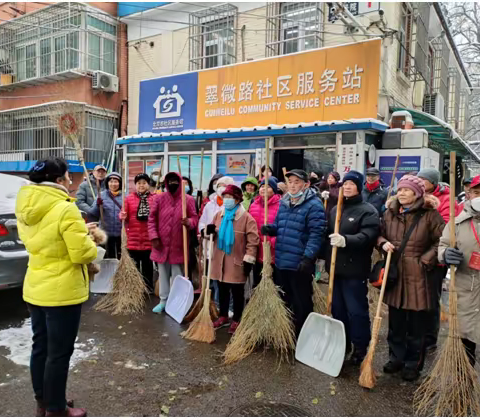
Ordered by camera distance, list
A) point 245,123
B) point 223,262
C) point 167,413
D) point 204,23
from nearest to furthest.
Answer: point 167,413
point 223,262
point 245,123
point 204,23

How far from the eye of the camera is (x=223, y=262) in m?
4.55

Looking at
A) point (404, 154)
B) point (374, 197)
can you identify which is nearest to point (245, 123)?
point (404, 154)

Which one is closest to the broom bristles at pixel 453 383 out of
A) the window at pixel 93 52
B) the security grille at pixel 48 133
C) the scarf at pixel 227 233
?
the scarf at pixel 227 233

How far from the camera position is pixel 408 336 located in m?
3.62

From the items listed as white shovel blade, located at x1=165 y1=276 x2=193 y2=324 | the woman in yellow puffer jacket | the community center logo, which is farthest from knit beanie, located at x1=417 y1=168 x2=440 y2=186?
the community center logo

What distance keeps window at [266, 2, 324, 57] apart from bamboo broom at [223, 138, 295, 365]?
308 inches

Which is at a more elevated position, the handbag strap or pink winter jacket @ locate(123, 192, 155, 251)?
the handbag strap

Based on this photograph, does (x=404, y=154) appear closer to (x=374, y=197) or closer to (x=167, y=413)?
(x=374, y=197)

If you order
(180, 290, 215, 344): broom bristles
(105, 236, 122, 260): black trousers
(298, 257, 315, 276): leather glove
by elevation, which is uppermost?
(298, 257, 315, 276): leather glove

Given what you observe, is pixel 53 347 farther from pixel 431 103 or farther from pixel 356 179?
pixel 431 103

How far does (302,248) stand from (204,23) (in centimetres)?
1044

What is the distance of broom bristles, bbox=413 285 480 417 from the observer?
290 cm

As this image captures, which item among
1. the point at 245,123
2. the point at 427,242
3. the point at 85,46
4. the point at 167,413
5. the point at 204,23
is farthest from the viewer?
the point at 85,46

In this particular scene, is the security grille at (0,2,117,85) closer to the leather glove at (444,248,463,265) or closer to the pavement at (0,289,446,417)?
the pavement at (0,289,446,417)
